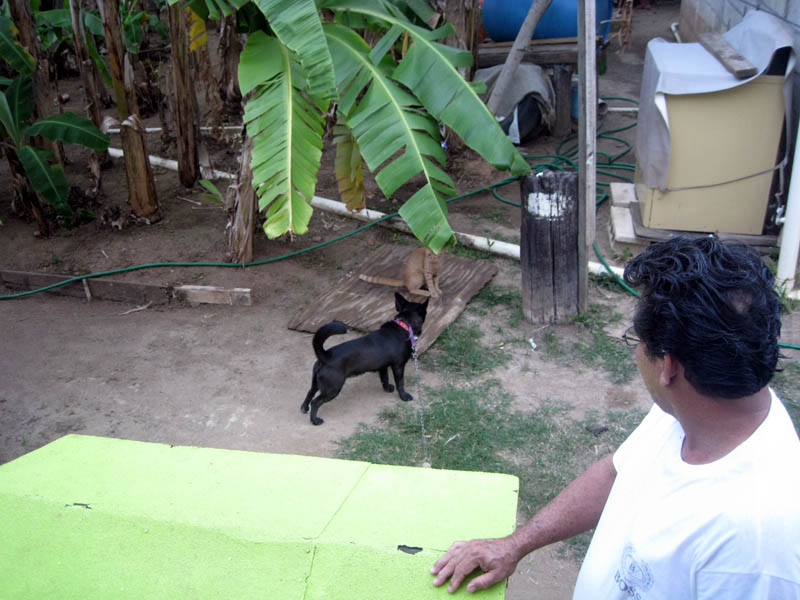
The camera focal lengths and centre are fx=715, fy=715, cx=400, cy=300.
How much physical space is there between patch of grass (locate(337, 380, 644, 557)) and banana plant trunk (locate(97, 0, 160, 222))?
13.5 feet

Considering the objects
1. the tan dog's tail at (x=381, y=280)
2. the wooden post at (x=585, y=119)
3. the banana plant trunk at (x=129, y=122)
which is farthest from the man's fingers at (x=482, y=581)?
the banana plant trunk at (x=129, y=122)

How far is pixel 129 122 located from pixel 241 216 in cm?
157

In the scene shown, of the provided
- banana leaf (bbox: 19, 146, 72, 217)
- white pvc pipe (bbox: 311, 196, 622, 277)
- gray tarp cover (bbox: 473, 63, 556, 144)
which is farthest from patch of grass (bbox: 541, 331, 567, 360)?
banana leaf (bbox: 19, 146, 72, 217)

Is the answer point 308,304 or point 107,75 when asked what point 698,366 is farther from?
point 107,75

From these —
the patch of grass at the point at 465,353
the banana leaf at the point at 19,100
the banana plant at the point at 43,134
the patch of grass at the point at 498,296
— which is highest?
the banana leaf at the point at 19,100

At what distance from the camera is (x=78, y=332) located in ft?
18.9

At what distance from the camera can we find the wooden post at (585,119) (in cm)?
Answer: 499

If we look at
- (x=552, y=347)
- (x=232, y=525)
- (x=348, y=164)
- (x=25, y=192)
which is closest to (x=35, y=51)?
(x=25, y=192)

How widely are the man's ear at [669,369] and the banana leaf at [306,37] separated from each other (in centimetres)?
335

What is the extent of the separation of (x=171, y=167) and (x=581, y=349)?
5838 mm

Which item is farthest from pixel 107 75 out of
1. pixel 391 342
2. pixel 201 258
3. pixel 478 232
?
pixel 391 342

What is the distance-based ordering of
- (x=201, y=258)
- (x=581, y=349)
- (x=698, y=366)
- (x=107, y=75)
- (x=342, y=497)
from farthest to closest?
(x=107, y=75) < (x=201, y=258) < (x=581, y=349) < (x=342, y=497) < (x=698, y=366)

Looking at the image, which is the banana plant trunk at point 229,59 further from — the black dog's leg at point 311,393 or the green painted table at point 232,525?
the green painted table at point 232,525

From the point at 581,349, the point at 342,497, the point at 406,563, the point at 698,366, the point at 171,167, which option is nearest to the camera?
the point at 698,366
